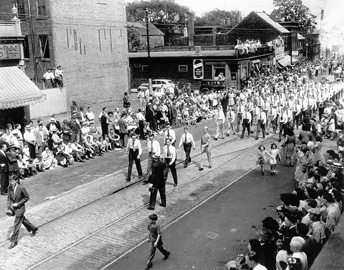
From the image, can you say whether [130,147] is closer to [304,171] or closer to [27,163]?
[27,163]

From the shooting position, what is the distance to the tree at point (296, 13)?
183ft

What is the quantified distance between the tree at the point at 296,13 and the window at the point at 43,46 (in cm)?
3323

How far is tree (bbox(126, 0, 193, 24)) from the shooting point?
101 metres

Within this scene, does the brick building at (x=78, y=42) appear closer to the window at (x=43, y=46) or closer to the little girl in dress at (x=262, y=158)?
the window at (x=43, y=46)

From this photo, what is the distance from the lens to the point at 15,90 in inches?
917

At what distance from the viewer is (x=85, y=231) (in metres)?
11.6

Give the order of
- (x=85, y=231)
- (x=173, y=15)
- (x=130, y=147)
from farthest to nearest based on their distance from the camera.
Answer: (x=173, y=15)
(x=130, y=147)
(x=85, y=231)

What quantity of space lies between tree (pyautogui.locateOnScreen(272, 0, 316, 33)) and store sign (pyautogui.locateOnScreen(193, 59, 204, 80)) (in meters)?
17.4

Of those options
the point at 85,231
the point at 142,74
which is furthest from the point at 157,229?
the point at 142,74

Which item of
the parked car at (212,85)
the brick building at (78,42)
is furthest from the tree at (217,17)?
the brick building at (78,42)

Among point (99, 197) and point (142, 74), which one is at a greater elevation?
point (142, 74)

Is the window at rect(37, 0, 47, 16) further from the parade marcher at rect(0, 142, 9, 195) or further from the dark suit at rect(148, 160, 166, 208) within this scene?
the dark suit at rect(148, 160, 166, 208)

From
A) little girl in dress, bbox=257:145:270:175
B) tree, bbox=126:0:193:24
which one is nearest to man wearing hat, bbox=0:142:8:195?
little girl in dress, bbox=257:145:270:175

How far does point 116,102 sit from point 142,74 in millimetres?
12508
